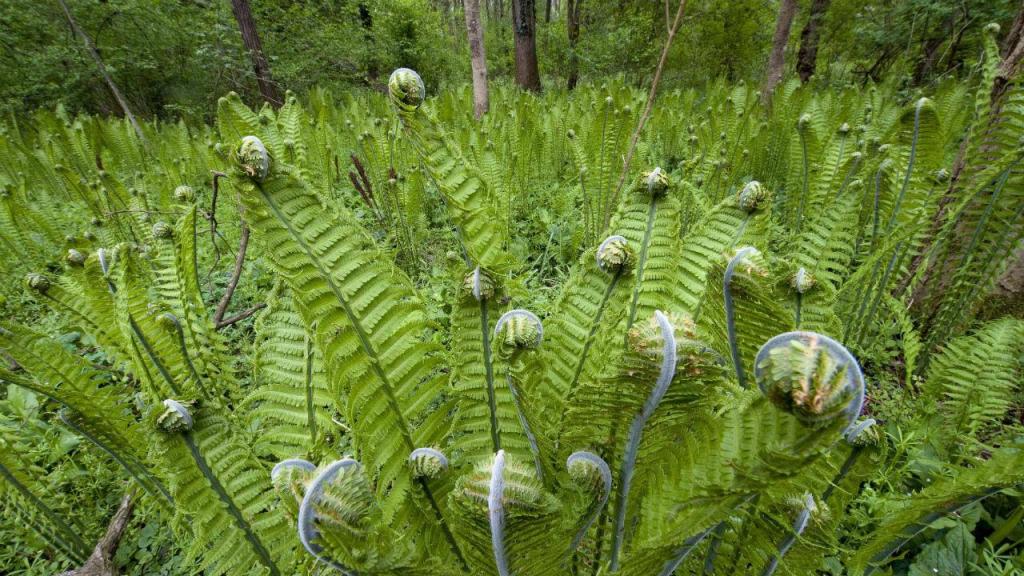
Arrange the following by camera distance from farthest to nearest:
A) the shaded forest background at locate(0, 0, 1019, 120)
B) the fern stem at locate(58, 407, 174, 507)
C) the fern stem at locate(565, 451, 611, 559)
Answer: the shaded forest background at locate(0, 0, 1019, 120) < the fern stem at locate(58, 407, 174, 507) < the fern stem at locate(565, 451, 611, 559)

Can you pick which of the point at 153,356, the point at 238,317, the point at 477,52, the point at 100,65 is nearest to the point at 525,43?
the point at 477,52

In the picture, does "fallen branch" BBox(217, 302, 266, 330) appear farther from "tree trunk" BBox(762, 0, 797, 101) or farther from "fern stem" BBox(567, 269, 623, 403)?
"tree trunk" BBox(762, 0, 797, 101)

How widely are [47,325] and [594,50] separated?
9314 mm

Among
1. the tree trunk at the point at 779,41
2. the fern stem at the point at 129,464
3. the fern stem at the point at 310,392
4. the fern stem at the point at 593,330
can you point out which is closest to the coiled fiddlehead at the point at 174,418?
the fern stem at the point at 310,392

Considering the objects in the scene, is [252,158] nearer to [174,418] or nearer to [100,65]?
[174,418]

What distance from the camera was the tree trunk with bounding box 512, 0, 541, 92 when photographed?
691 cm

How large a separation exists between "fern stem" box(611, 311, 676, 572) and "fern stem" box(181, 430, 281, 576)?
60cm

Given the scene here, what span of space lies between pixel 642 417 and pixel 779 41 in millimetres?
5455

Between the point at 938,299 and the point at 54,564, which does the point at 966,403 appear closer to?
the point at 938,299

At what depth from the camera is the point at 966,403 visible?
4.59 feet

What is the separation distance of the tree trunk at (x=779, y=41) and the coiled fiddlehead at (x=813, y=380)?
4977mm

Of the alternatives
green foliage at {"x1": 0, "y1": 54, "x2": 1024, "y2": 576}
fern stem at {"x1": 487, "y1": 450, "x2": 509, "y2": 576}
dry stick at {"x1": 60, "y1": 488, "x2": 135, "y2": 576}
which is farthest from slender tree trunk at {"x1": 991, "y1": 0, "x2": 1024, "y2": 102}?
dry stick at {"x1": 60, "y1": 488, "x2": 135, "y2": 576}

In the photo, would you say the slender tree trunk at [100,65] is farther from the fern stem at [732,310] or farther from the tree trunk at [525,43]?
the fern stem at [732,310]

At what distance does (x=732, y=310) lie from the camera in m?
0.58
